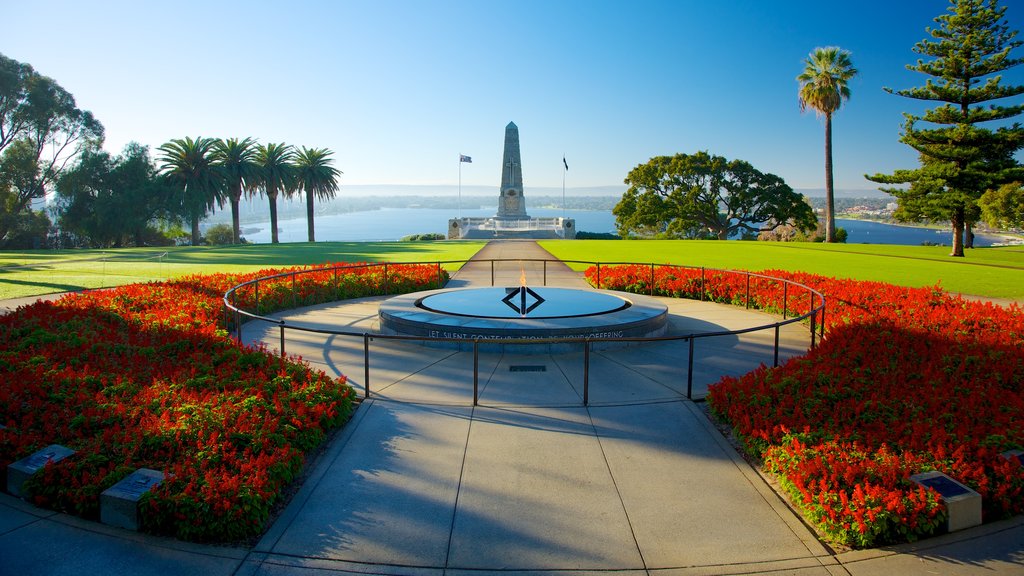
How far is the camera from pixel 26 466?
16.8ft

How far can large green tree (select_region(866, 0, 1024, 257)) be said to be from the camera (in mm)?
35656

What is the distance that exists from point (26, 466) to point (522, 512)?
4.30 meters

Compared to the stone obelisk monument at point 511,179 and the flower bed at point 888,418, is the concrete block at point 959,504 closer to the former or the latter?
the flower bed at point 888,418

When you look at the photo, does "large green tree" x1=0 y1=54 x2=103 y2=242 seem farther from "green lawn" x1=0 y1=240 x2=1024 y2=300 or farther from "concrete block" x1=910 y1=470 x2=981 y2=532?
"concrete block" x1=910 y1=470 x2=981 y2=532

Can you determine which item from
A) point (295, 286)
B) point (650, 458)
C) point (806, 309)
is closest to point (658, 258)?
point (806, 309)

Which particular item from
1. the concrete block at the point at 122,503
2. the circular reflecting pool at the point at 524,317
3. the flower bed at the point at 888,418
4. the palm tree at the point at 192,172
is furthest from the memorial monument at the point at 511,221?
the concrete block at the point at 122,503

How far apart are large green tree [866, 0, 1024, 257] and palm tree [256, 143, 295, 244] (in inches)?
2050

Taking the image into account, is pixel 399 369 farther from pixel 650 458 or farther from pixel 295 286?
pixel 295 286

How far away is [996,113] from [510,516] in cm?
4464

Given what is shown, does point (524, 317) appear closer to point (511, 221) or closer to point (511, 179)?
point (511, 221)

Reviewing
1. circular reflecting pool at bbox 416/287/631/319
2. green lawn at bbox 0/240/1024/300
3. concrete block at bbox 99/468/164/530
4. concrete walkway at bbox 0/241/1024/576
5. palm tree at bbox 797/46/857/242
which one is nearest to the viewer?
concrete walkway at bbox 0/241/1024/576

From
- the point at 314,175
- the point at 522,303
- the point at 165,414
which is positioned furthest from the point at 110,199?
the point at 165,414

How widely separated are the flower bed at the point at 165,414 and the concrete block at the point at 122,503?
118mm

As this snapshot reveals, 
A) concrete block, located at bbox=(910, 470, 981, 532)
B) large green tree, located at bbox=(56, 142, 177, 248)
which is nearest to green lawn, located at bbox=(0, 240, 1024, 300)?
concrete block, located at bbox=(910, 470, 981, 532)
